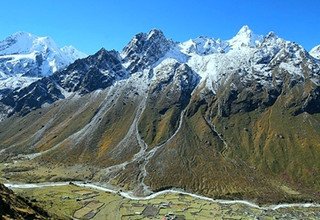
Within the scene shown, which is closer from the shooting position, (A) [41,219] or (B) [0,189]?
(A) [41,219]

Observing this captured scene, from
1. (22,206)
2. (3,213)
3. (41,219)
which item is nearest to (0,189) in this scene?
(22,206)

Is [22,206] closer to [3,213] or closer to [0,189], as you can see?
[0,189]

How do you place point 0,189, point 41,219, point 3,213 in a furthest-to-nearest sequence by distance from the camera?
point 0,189 < point 41,219 < point 3,213

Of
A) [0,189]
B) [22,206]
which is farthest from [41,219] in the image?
[0,189]

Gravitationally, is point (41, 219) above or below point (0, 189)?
below

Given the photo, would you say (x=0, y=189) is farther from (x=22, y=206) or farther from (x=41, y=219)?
(x=41, y=219)

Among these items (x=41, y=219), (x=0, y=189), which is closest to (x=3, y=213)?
(x=41, y=219)

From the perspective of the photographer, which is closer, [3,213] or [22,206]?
[3,213]

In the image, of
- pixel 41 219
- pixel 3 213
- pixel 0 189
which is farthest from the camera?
pixel 0 189
